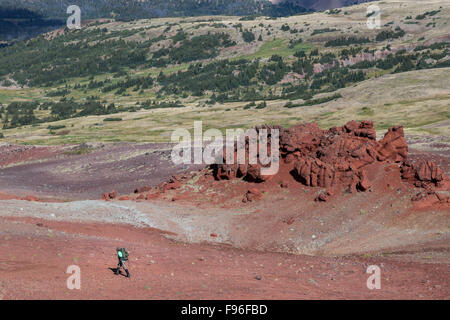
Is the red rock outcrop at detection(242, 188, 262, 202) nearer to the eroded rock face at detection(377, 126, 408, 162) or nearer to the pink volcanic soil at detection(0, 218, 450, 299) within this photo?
the pink volcanic soil at detection(0, 218, 450, 299)

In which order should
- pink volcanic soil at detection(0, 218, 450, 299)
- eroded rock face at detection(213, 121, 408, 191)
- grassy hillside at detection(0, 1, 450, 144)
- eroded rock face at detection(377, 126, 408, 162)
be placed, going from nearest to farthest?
pink volcanic soil at detection(0, 218, 450, 299)
eroded rock face at detection(213, 121, 408, 191)
eroded rock face at detection(377, 126, 408, 162)
grassy hillside at detection(0, 1, 450, 144)

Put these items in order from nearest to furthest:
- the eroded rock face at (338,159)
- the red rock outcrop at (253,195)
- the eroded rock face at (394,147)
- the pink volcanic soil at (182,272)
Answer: the pink volcanic soil at (182,272) → the eroded rock face at (338,159) → the red rock outcrop at (253,195) → the eroded rock face at (394,147)

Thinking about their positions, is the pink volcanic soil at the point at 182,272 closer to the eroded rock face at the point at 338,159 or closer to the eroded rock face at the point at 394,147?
the eroded rock face at the point at 338,159

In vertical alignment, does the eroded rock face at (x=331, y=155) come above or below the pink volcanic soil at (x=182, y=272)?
above

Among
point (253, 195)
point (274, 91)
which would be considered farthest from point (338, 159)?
point (274, 91)

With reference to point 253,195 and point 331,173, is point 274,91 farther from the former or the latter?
point 331,173

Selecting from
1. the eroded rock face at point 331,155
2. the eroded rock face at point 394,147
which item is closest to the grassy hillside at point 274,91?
the eroded rock face at point 394,147

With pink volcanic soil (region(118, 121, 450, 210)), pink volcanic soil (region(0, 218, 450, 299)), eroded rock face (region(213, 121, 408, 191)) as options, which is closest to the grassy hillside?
eroded rock face (region(213, 121, 408, 191))

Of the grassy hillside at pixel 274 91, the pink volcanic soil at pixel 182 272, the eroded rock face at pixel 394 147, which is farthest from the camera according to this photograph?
the grassy hillside at pixel 274 91

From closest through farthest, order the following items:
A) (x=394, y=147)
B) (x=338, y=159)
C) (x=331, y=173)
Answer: (x=331, y=173)
(x=338, y=159)
(x=394, y=147)

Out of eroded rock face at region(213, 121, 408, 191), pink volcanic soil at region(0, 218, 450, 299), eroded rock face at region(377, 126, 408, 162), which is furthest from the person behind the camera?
eroded rock face at region(377, 126, 408, 162)
